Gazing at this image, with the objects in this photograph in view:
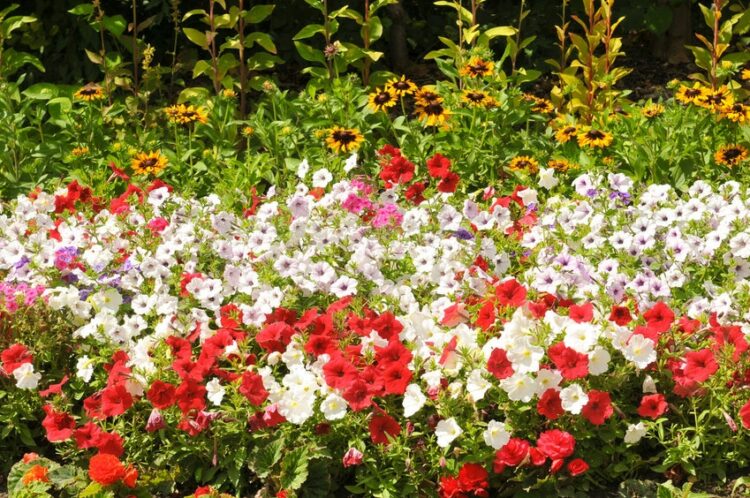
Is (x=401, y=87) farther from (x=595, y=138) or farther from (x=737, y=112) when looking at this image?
(x=737, y=112)

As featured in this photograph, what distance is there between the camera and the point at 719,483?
→ 11.5 ft

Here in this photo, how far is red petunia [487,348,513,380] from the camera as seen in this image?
3.42m

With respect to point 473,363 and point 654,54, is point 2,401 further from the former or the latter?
point 654,54

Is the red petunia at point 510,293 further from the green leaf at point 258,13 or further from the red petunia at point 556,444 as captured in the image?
the green leaf at point 258,13

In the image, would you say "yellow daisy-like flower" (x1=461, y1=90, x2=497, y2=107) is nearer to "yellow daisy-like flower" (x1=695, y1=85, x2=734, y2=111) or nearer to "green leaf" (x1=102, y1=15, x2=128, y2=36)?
"yellow daisy-like flower" (x1=695, y1=85, x2=734, y2=111)

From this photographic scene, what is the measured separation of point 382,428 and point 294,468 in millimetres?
283

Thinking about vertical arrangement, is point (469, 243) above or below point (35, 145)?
above

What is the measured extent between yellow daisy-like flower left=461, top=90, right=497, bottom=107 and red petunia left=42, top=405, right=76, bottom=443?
270cm

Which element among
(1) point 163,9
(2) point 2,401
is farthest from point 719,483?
(1) point 163,9

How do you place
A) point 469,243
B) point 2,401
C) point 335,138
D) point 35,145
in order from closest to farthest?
point 2,401, point 469,243, point 335,138, point 35,145

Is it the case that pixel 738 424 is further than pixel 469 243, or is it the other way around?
pixel 469 243

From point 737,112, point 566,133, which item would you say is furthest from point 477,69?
point 737,112

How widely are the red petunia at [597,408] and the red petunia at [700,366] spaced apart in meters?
0.28

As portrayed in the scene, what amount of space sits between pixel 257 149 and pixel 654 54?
3.28 meters
